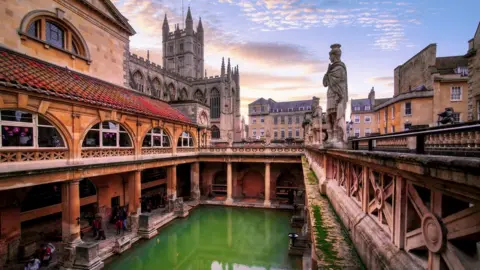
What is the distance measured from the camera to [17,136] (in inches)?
364

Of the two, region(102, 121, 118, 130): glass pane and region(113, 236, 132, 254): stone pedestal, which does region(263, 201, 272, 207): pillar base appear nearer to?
region(113, 236, 132, 254): stone pedestal

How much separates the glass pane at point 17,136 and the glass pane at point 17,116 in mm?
352

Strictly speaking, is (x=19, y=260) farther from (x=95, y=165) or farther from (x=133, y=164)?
(x=133, y=164)

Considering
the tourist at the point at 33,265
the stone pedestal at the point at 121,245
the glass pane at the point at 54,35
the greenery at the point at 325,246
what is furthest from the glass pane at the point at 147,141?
the greenery at the point at 325,246

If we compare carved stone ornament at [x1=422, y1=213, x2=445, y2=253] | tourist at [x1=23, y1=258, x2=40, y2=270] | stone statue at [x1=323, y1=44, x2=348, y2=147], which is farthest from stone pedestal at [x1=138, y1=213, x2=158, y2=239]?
carved stone ornament at [x1=422, y1=213, x2=445, y2=253]

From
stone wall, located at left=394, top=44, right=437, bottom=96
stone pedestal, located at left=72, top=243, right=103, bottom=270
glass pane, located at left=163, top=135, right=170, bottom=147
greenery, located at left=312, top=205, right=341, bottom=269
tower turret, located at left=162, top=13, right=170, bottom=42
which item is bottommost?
stone pedestal, located at left=72, top=243, right=103, bottom=270

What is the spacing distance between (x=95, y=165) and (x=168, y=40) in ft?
223

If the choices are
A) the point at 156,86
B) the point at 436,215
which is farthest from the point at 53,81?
the point at 156,86

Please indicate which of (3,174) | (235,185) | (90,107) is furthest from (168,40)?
(3,174)

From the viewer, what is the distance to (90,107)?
1203 cm

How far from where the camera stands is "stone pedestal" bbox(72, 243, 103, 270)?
33.9ft

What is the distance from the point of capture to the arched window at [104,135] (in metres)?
13.0

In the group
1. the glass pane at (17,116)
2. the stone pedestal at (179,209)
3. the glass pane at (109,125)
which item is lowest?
the stone pedestal at (179,209)

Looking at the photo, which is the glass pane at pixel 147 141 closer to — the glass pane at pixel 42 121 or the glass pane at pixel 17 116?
the glass pane at pixel 42 121
